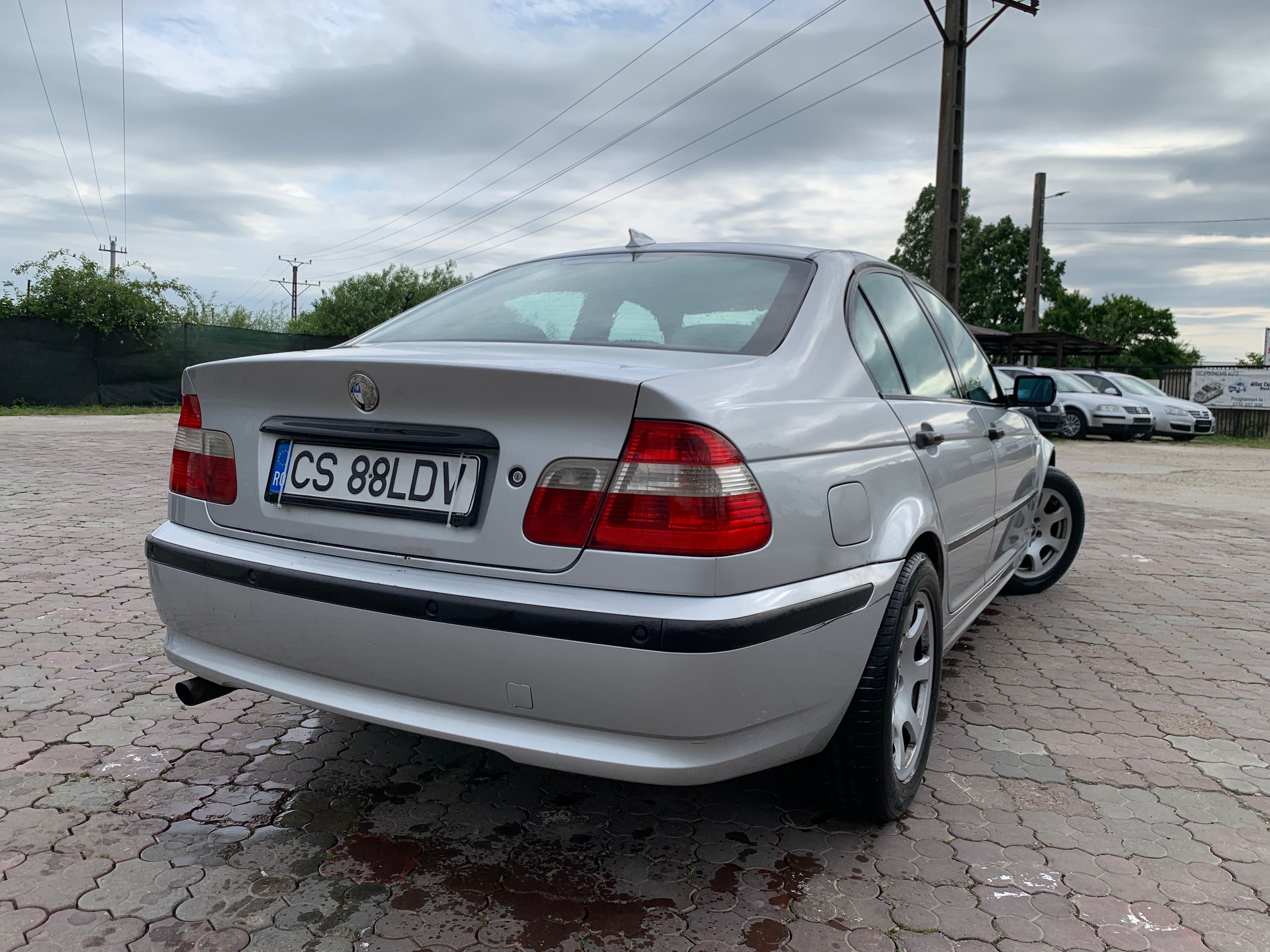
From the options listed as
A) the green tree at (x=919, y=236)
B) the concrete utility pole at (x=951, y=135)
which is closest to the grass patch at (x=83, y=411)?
the concrete utility pole at (x=951, y=135)

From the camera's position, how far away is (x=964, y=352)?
3977 millimetres

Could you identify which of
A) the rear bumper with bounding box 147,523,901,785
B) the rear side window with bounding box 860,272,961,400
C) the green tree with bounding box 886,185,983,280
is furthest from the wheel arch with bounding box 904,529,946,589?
the green tree with bounding box 886,185,983,280

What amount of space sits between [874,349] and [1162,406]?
20.9 metres

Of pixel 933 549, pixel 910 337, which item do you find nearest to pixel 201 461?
pixel 933 549

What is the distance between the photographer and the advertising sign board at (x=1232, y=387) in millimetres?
24062

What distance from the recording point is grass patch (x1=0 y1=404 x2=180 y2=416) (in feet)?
64.3

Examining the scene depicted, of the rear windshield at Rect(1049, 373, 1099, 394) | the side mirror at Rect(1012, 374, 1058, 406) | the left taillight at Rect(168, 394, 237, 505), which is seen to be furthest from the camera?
the rear windshield at Rect(1049, 373, 1099, 394)

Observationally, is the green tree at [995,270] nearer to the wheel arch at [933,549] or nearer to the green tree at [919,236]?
the green tree at [919,236]

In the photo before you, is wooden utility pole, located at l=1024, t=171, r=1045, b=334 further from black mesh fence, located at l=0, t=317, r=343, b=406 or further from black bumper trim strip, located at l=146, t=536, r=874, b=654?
black bumper trim strip, located at l=146, t=536, r=874, b=654

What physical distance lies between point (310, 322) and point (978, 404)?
65689 millimetres

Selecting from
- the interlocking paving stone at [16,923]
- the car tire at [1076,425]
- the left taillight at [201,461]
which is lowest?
the interlocking paving stone at [16,923]

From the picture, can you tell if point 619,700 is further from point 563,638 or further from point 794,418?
point 794,418

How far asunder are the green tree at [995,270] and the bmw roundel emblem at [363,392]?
59004mm

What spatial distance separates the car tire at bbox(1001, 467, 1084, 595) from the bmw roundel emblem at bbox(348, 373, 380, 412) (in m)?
4.17
